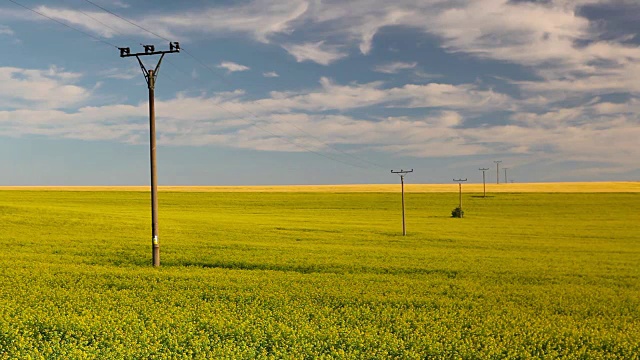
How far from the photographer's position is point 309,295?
72.7 feet

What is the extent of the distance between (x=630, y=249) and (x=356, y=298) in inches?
1319

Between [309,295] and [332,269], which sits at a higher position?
[309,295]

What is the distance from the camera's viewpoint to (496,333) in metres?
16.9

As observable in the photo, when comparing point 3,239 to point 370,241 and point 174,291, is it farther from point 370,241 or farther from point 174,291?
point 370,241

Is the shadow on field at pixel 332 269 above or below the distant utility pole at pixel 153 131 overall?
below

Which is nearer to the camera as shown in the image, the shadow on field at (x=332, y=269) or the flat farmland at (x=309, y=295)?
the flat farmland at (x=309, y=295)

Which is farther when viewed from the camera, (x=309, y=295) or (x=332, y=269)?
(x=332, y=269)

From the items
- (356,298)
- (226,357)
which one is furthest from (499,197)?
(226,357)

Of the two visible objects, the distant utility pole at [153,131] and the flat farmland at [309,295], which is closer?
the flat farmland at [309,295]

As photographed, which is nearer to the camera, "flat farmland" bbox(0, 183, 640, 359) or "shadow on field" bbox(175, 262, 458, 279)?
"flat farmland" bbox(0, 183, 640, 359)

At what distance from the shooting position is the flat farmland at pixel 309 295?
15133 millimetres

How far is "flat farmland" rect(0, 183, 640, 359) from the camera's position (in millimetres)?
15133

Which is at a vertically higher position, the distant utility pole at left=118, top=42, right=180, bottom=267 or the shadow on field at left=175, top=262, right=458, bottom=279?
the distant utility pole at left=118, top=42, right=180, bottom=267

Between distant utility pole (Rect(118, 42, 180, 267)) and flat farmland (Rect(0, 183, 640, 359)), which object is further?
distant utility pole (Rect(118, 42, 180, 267))
